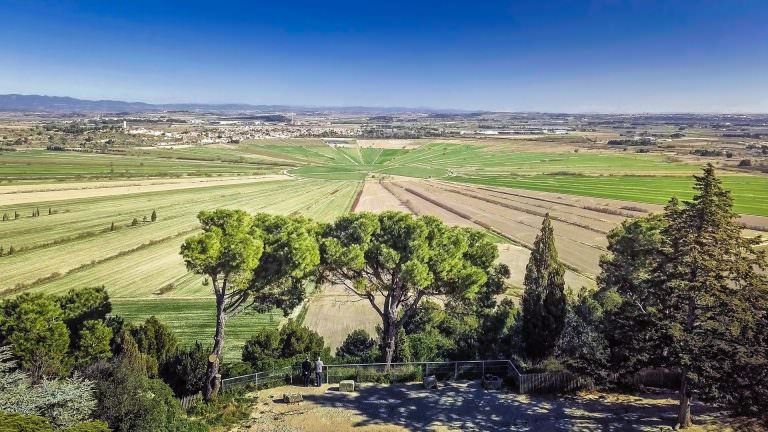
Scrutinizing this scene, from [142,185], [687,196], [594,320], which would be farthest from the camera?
[142,185]

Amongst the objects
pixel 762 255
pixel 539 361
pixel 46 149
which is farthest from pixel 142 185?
pixel 762 255

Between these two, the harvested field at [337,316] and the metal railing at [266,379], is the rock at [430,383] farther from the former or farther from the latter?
the harvested field at [337,316]

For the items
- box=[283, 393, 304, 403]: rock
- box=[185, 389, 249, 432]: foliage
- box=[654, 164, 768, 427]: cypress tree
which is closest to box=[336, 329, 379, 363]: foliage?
box=[283, 393, 304, 403]: rock

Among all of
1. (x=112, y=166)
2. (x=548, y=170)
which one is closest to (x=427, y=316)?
(x=112, y=166)

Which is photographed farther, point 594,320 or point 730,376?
point 594,320

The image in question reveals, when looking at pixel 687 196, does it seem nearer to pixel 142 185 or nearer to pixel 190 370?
pixel 190 370

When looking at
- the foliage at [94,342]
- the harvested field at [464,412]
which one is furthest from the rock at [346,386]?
the foliage at [94,342]
